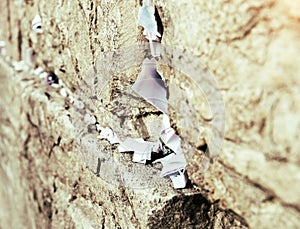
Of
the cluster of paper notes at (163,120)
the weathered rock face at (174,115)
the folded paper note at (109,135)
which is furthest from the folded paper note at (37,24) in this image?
the cluster of paper notes at (163,120)

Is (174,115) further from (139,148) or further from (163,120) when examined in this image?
(139,148)

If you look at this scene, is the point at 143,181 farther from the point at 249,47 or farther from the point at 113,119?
the point at 249,47

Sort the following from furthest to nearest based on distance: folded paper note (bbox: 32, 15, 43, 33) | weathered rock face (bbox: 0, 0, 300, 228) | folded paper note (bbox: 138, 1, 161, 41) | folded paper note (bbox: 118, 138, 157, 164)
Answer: folded paper note (bbox: 32, 15, 43, 33) → folded paper note (bbox: 118, 138, 157, 164) → folded paper note (bbox: 138, 1, 161, 41) → weathered rock face (bbox: 0, 0, 300, 228)

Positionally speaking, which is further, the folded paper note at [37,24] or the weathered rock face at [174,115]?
the folded paper note at [37,24]

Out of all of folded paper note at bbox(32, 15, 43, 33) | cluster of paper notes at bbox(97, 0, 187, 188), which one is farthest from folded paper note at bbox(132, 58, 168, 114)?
folded paper note at bbox(32, 15, 43, 33)

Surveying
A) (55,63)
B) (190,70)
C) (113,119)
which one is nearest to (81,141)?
(113,119)

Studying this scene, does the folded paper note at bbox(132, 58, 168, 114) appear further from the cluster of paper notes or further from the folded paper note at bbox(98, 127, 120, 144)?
the folded paper note at bbox(98, 127, 120, 144)

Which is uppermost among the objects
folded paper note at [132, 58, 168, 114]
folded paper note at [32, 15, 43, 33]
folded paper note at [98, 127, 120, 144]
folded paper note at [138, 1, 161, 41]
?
folded paper note at [138, 1, 161, 41]

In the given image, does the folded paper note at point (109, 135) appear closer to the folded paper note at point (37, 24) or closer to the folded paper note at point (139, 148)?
the folded paper note at point (139, 148)
